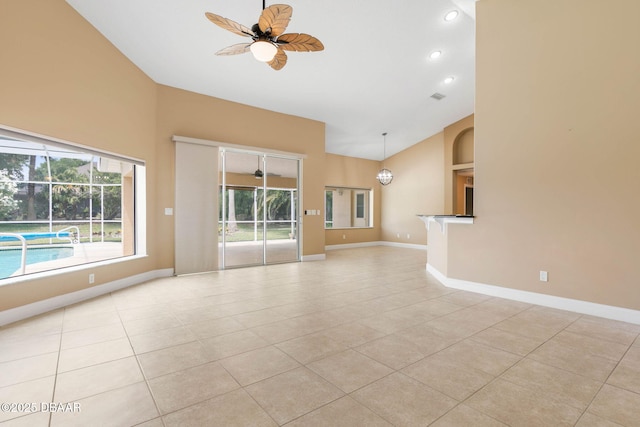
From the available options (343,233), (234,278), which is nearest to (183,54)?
(234,278)

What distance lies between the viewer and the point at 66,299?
12.1 ft

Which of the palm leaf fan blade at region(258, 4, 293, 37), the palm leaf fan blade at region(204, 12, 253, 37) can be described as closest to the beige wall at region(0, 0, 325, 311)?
the palm leaf fan blade at region(204, 12, 253, 37)

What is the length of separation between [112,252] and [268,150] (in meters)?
3.68

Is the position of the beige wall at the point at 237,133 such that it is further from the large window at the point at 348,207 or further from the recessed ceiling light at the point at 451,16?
the recessed ceiling light at the point at 451,16

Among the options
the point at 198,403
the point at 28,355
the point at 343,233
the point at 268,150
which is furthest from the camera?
the point at 343,233

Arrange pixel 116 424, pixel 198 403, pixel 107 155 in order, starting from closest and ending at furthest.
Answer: pixel 116 424 < pixel 198 403 < pixel 107 155

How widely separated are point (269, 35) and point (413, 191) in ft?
26.3

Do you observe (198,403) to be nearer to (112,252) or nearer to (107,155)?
(107,155)

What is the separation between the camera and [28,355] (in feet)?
7.84

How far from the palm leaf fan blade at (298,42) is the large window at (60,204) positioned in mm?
2966

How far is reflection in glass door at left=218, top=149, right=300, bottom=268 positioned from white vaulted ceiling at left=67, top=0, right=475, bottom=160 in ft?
4.23

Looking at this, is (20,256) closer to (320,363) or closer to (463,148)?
(320,363)

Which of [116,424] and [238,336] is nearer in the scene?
[116,424]

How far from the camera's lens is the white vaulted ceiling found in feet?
12.6
